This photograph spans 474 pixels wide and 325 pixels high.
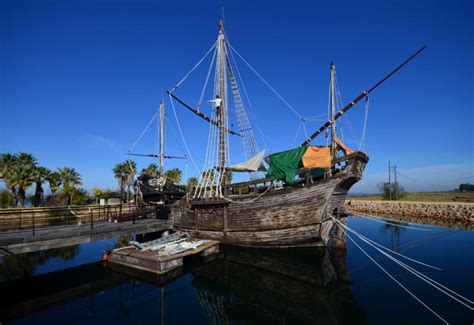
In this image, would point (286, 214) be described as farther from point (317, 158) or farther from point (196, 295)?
point (196, 295)

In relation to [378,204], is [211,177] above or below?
above

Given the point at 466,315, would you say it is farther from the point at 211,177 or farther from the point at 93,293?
the point at 211,177

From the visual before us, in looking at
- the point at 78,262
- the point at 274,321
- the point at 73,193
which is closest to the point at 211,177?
the point at 78,262

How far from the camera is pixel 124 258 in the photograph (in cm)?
1187

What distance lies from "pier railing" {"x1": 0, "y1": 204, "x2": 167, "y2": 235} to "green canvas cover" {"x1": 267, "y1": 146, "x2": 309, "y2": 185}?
9.44m

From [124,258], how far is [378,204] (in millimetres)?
41433

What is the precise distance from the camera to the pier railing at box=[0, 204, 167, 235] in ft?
50.2

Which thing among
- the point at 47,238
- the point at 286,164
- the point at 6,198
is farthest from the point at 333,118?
the point at 6,198

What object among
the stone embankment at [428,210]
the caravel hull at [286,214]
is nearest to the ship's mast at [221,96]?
the caravel hull at [286,214]

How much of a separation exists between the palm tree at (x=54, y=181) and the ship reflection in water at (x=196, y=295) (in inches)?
1306

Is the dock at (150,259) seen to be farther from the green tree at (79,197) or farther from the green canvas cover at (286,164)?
the green tree at (79,197)

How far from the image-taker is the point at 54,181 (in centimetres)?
3819

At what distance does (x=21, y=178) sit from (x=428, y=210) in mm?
55239

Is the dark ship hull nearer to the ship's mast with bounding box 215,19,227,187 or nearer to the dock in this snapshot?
the ship's mast with bounding box 215,19,227,187
